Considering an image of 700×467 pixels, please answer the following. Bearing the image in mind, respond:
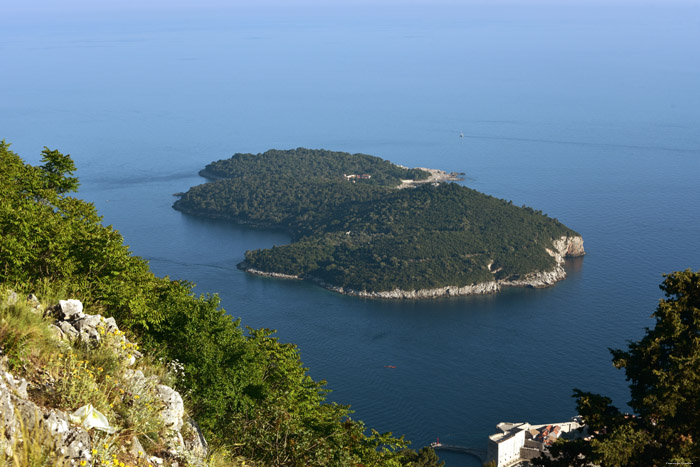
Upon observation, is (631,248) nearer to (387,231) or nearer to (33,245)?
(387,231)

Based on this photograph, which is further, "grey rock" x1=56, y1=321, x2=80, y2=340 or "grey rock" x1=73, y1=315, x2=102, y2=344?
"grey rock" x1=73, y1=315, x2=102, y2=344

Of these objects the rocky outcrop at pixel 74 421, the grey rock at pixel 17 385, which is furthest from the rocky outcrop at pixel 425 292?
the grey rock at pixel 17 385

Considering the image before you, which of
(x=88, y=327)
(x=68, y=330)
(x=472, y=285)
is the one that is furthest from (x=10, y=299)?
(x=472, y=285)

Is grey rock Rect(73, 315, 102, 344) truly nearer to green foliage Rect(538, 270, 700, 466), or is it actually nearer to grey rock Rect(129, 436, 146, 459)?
grey rock Rect(129, 436, 146, 459)

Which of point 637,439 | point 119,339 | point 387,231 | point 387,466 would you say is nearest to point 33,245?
point 119,339

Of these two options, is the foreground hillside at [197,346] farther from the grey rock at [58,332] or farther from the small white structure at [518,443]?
the small white structure at [518,443]

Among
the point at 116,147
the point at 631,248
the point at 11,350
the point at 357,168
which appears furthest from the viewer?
the point at 116,147

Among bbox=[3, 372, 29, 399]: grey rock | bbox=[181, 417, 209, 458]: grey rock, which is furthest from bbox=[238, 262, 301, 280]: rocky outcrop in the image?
bbox=[3, 372, 29, 399]: grey rock
